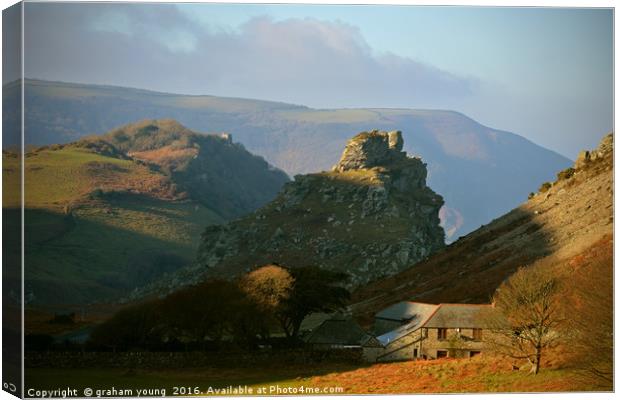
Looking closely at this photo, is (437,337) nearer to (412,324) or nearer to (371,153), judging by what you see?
(412,324)

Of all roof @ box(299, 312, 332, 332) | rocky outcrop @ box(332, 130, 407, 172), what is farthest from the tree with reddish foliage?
rocky outcrop @ box(332, 130, 407, 172)

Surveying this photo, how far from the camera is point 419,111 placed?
96938 millimetres

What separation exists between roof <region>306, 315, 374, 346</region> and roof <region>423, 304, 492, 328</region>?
341 cm

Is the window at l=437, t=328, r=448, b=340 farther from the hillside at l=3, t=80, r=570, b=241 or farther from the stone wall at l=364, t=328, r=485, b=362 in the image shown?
the hillside at l=3, t=80, r=570, b=241

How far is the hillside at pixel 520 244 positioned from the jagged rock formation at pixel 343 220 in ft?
80.3

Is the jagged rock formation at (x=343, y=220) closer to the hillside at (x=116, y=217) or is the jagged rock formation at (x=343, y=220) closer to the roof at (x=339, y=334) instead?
the hillside at (x=116, y=217)

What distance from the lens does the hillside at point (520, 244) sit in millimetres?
88375

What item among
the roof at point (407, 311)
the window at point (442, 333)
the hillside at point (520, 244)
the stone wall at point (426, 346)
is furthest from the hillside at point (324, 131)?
the window at point (442, 333)

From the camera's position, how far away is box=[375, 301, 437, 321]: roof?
72188 mm

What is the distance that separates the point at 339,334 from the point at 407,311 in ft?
21.1

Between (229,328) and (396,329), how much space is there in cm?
1001

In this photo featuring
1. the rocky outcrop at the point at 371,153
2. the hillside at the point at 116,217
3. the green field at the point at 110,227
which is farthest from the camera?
the rocky outcrop at the point at 371,153

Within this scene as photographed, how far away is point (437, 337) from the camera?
219 ft

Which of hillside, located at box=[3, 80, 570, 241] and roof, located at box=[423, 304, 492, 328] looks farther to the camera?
hillside, located at box=[3, 80, 570, 241]
